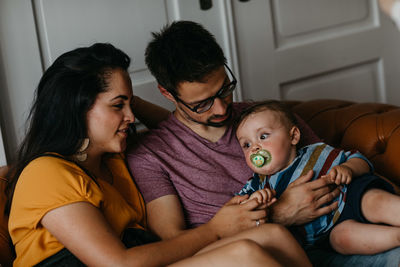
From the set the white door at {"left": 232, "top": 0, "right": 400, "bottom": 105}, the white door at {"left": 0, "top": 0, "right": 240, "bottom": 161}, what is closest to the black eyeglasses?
the white door at {"left": 0, "top": 0, "right": 240, "bottom": 161}

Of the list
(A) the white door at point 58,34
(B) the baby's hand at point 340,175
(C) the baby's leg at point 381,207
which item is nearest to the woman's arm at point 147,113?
(A) the white door at point 58,34

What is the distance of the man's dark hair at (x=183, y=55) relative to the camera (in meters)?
1.62

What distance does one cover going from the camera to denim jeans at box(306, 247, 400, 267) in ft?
4.55

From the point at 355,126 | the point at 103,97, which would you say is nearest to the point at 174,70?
the point at 103,97

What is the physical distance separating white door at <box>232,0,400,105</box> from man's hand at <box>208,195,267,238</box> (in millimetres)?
1188

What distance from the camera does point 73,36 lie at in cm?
209

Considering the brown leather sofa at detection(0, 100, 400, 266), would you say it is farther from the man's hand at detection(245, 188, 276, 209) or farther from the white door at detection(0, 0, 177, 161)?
the man's hand at detection(245, 188, 276, 209)

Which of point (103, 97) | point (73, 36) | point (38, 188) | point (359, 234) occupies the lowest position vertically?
point (359, 234)

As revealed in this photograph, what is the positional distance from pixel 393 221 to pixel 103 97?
902 mm

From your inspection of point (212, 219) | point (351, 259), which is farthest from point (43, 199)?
point (351, 259)

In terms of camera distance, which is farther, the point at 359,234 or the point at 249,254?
the point at 359,234

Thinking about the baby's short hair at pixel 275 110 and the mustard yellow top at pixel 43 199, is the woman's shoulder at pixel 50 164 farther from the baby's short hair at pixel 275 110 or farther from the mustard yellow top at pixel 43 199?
the baby's short hair at pixel 275 110

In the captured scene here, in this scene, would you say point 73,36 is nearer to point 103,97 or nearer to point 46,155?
point 103,97

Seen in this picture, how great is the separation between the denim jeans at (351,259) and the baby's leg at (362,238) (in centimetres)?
1
